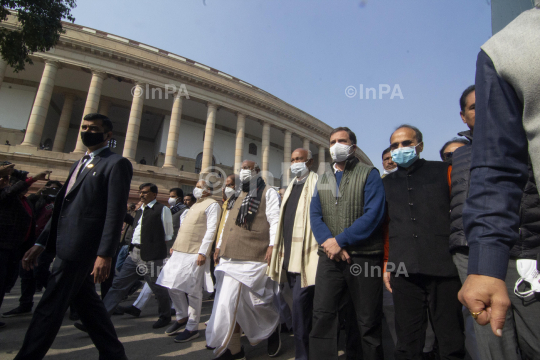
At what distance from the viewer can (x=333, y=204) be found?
3127 mm

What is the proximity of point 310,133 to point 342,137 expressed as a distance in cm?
3105

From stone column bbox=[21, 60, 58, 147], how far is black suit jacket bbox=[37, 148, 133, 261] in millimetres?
22253

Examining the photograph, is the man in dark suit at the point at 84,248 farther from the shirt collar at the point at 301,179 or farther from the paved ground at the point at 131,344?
the shirt collar at the point at 301,179

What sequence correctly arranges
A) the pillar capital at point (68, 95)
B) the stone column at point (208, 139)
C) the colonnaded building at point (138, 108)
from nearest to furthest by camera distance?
the colonnaded building at point (138, 108)
the pillar capital at point (68, 95)
the stone column at point (208, 139)

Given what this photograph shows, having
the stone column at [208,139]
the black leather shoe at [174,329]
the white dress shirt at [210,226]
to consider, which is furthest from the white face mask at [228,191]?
the stone column at [208,139]

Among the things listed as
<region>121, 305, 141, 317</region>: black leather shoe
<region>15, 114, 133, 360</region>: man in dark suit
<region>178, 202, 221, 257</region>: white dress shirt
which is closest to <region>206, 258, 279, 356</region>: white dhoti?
<region>178, 202, 221, 257</region>: white dress shirt

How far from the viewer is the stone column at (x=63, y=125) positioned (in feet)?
79.6

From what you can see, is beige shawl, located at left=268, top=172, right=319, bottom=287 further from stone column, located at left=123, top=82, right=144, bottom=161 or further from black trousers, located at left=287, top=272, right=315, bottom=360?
stone column, located at left=123, top=82, right=144, bottom=161

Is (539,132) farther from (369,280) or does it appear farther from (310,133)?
(310,133)

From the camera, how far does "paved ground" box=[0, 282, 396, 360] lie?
3427 millimetres

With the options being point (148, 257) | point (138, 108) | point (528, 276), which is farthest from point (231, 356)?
point (138, 108)

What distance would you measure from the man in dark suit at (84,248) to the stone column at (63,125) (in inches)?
1020

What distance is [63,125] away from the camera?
81.0 feet

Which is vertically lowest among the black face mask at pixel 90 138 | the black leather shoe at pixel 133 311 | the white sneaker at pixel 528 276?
the black leather shoe at pixel 133 311
